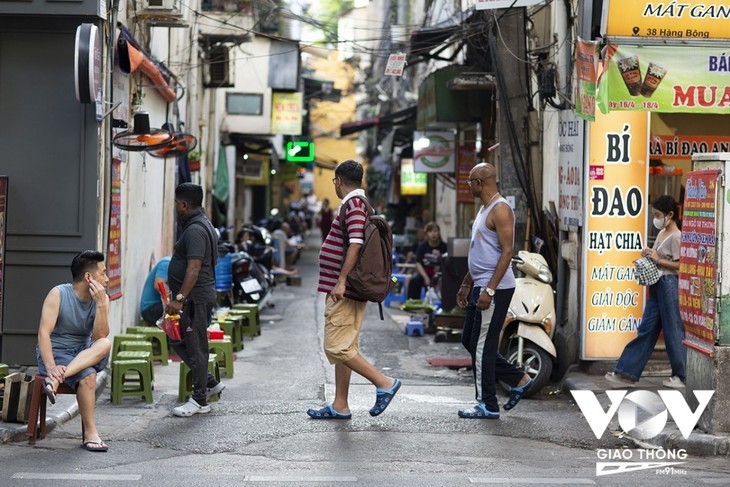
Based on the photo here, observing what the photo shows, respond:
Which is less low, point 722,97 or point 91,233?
point 722,97

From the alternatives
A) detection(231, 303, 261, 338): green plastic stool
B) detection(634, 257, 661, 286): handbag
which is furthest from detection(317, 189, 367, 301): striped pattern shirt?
detection(231, 303, 261, 338): green plastic stool

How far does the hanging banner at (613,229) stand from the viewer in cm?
1121

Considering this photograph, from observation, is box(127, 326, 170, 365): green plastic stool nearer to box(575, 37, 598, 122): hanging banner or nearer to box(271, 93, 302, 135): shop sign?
box(575, 37, 598, 122): hanging banner

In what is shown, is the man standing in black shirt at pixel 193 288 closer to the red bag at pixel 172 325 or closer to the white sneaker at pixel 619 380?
the red bag at pixel 172 325

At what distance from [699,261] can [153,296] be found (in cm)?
789

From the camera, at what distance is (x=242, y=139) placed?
33.6 metres

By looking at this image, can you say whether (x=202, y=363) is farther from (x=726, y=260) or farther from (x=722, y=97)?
(x=722, y=97)

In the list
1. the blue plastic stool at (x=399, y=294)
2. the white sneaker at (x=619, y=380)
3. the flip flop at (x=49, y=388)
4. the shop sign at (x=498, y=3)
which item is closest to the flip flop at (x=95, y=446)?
the flip flop at (x=49, y=388)

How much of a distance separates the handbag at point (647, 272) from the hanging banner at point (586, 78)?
1.47 meters

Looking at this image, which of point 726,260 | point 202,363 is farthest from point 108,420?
point 726,260

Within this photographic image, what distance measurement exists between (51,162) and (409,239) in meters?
19.4

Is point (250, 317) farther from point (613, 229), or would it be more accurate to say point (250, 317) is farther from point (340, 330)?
point (340, 330)

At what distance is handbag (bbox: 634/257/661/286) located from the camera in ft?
34.0

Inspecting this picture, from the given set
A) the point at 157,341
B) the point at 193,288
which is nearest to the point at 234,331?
the point at 157,341
